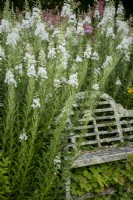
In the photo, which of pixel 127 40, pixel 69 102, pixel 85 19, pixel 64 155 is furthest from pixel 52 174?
pixel 85 19

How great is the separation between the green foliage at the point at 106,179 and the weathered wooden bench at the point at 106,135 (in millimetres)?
102

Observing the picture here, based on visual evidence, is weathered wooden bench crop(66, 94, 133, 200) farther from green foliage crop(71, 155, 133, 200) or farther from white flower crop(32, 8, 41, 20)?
white flower crop(32, 8, 41, 20)

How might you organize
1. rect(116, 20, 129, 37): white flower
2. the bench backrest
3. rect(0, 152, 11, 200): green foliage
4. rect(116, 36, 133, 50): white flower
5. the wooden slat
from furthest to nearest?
rect(116, 20, 129, 37): white flower
rect(116, 36, 133, 50): white flower
the bench backrest
the wooden slat
rect(0, 152, 11, 200): green foliage

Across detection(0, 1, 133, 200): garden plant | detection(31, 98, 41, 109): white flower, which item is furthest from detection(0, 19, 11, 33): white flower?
detection(31, 98, 41, 109): white flower

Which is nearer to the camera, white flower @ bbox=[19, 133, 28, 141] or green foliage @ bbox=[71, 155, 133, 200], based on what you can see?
white flower @ bbox=[19, 133, 28, 141]

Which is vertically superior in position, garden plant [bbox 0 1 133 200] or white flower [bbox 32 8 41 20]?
white flower [bbox 32 8 41 20]

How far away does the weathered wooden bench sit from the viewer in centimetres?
441

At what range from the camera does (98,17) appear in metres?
7.02

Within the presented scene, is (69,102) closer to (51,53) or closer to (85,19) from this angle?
(51,53)

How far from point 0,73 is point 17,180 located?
1131mm

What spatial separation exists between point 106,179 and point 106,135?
77 cm

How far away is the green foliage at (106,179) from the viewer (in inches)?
170

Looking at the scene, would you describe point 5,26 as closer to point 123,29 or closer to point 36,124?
point 123,29

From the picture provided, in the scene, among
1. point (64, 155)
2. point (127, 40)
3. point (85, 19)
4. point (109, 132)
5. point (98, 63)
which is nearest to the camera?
point (64, 155)
